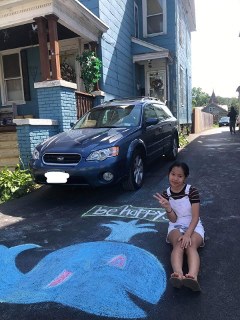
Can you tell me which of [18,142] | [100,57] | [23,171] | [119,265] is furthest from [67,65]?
[119,265]

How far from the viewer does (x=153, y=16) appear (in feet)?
48.8

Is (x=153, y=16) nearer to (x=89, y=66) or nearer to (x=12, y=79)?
(x=89, y=66)

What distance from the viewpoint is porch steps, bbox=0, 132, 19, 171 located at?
7.60m

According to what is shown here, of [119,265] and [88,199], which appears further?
[88,199]

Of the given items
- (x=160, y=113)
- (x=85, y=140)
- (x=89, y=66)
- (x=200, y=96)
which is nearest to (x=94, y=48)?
(x=89, y=66)

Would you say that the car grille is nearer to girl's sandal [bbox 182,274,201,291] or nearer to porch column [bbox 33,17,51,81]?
girl's sandal [bbox 182,274,201,291]

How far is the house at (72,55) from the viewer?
8062 mm

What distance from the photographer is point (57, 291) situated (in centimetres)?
269

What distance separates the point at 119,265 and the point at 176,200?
0.86 m

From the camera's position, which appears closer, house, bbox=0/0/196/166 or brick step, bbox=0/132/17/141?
brick step, bbox=0/132/17/141

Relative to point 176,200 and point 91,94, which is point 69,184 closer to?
point 176,200

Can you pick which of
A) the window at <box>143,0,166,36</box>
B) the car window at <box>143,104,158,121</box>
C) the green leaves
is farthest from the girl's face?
the window at <box>143,0,166,36</box>

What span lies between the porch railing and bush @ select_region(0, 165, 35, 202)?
3266 mm

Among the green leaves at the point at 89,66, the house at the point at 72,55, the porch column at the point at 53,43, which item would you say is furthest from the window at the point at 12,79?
the porch column at the point at 53,43
